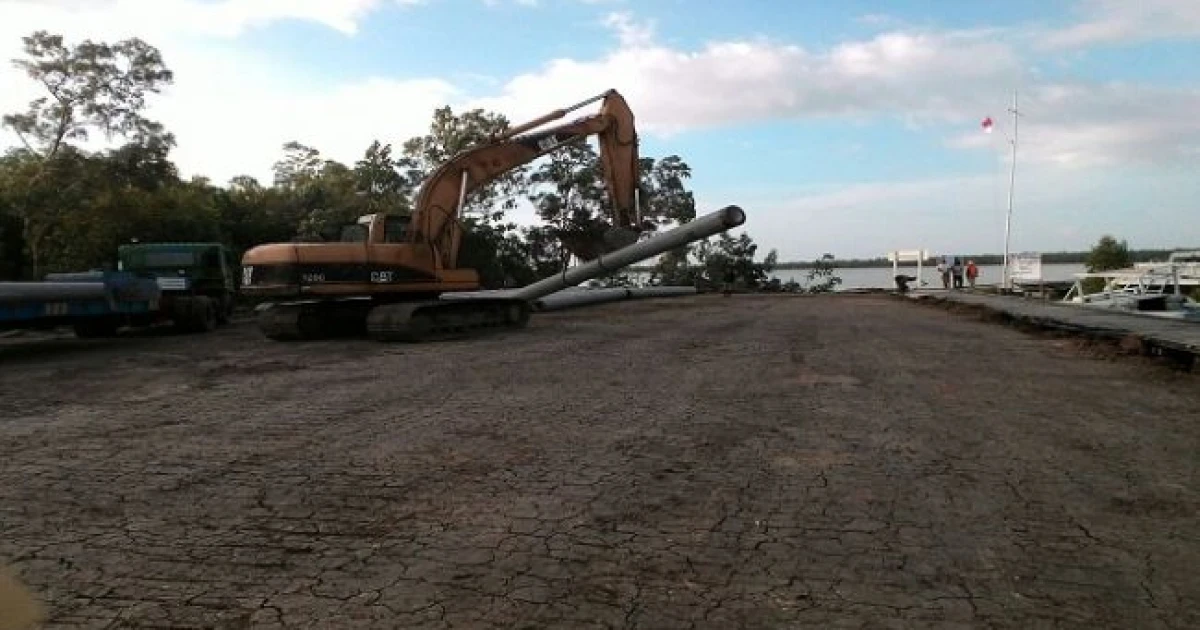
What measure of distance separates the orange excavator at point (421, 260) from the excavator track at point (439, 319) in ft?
0.07

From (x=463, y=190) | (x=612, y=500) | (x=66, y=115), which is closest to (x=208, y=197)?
(x=66, y=115)

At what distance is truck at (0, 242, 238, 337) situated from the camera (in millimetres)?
14484

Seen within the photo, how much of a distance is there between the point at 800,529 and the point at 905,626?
125 cm

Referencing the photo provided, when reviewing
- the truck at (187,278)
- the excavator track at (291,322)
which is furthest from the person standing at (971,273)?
the excavator track at (291,322)

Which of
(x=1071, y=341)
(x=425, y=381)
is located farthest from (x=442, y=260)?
(x=1071, y=341)

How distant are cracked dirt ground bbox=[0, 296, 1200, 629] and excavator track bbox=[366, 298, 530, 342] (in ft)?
17.2

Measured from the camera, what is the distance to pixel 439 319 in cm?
1727

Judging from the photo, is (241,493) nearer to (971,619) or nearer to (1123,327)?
(971,619)

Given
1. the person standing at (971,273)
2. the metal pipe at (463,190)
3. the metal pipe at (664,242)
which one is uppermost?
the metal pipe at (463,190)

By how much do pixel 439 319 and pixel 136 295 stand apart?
604 cm

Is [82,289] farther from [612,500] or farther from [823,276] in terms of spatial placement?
[823,276]

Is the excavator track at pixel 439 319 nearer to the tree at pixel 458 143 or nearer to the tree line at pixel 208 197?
the tree line at pixel 208 197

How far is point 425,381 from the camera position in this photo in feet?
35.5

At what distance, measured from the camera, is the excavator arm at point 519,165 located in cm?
1833
